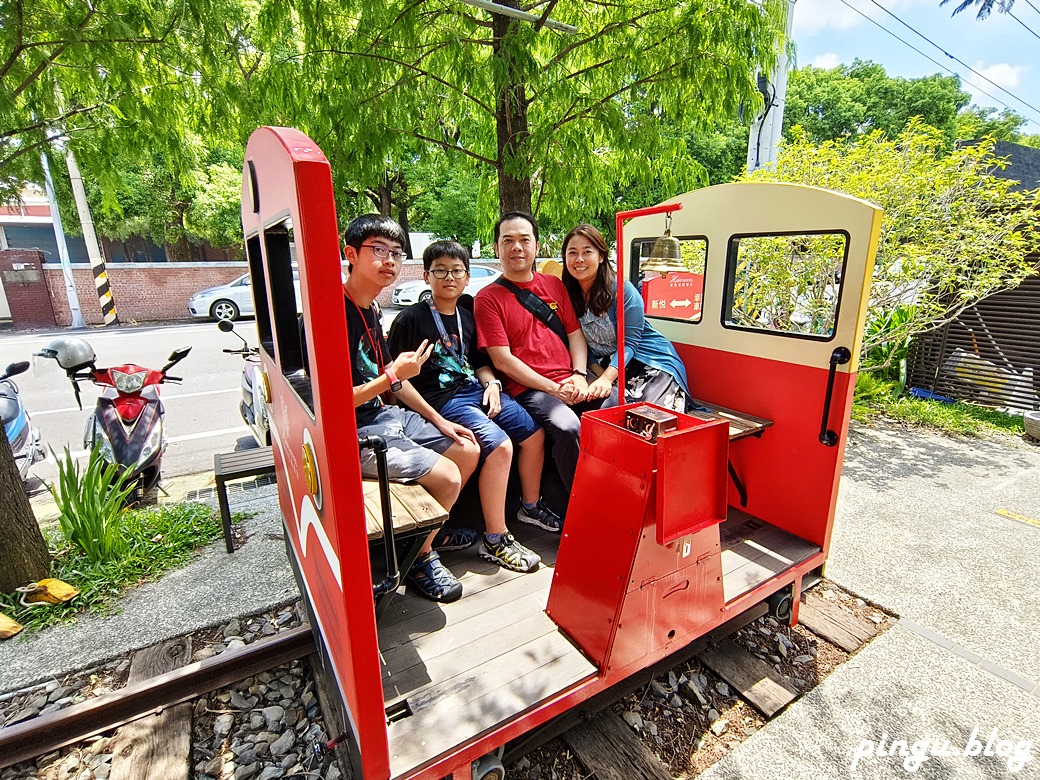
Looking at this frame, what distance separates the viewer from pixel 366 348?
238 cm

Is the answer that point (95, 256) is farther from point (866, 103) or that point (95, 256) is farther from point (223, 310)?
point (866, 103)

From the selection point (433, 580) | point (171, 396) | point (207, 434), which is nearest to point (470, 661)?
point (433, 580)

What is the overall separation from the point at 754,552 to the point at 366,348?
2.11 metres

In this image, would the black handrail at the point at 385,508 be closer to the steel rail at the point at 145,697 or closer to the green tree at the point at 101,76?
the steel rail at the point at 145,697

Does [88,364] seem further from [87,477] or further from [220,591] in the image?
[220,591]

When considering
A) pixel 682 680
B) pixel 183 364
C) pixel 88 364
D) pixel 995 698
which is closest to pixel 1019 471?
pixel 995 698

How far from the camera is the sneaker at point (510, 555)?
8.36 feet

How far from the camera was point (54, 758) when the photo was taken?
2010mm

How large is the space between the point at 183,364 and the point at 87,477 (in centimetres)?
713

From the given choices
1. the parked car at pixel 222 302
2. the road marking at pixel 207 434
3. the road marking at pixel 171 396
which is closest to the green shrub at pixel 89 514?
the road marking at pixel 207 434

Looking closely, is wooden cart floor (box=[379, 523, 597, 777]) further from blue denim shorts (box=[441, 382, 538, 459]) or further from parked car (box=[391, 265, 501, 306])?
parked car (box=[391, 265, 501, 306])

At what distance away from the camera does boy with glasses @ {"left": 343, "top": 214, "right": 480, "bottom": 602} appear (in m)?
2.17

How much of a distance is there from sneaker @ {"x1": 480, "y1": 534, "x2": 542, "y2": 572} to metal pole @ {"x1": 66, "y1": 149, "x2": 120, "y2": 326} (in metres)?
14.2

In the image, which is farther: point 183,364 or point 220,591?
point 183,364
